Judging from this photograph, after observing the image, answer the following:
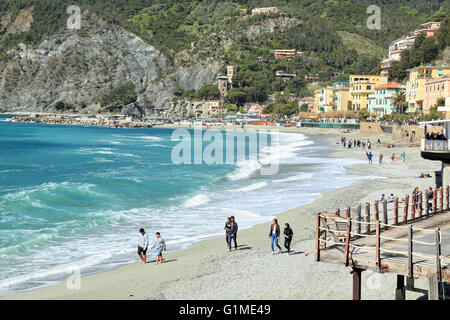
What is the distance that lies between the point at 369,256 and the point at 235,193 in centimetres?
2092

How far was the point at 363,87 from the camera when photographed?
10762 centimetres

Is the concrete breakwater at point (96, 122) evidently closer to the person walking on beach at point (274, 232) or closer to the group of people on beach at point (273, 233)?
the group of people on beach at point (273, 233)

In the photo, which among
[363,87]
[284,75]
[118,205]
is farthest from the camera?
[284,75]

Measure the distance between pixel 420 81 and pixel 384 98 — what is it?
18.6m

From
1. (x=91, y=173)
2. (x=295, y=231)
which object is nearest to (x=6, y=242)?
(x=295, y=231)

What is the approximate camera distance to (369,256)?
30.2 feet

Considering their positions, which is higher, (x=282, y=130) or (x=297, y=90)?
(x=297, y=90)

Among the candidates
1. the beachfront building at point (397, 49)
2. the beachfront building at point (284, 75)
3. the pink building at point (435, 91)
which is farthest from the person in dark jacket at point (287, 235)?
the beachfront building at point (284, 75)

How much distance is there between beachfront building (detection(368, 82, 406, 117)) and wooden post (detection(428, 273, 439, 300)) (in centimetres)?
8239

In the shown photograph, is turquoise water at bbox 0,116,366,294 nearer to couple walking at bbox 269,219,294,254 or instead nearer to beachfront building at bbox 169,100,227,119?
couple walking at bbox 269,219,294,254

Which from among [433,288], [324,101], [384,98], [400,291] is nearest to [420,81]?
[384,98]

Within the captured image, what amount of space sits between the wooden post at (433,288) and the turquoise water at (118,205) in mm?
10631

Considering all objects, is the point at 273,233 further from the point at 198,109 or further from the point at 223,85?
the point at 223,85

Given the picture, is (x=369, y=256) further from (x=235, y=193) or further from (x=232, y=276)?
(x=235, y=193)
